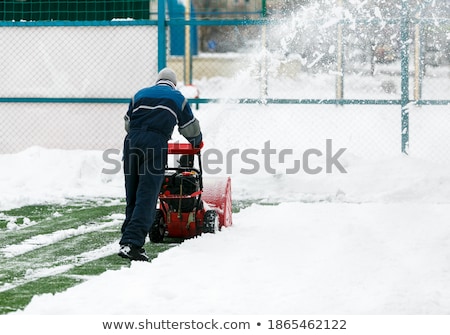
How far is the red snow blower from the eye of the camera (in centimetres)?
805

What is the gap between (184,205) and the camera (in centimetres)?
823

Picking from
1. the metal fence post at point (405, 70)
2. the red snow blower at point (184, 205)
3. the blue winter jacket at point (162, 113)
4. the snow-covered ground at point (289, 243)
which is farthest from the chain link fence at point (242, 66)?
the blue winter jacket at point (162, 113)

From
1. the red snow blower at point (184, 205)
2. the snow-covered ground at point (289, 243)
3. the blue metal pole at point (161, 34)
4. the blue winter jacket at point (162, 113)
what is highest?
the blue metal pole at point (161, 34)

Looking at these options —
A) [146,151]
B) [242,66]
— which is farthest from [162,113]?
[242,66]

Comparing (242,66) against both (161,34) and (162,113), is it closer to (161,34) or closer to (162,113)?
(161,34)

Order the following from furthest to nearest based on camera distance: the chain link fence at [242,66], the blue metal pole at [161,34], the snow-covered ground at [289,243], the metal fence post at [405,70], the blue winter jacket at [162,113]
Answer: the chain link fence at [242,66], the blue metal pole at [161,34], the metal fence post at [405,70], the blue winter jacket at [162,113], the snow-covered ground at [289,243]

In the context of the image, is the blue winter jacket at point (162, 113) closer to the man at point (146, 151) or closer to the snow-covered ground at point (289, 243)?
the man at point (146, 151)

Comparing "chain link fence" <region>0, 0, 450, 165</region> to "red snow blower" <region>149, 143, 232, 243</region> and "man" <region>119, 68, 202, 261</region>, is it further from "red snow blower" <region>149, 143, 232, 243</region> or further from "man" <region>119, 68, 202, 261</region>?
"man" <region>119, 68, 202, 261</region>

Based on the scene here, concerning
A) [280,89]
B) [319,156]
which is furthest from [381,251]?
[280,89]

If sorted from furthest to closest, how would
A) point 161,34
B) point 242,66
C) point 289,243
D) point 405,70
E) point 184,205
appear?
point 242,66 → point 161,34 → point 405,70 → point 184,205 → point 289,243

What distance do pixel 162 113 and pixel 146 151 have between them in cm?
37

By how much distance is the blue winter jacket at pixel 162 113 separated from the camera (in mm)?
7559

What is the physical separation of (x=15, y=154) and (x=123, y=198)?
270 centimetres

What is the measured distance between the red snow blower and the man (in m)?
0.41
